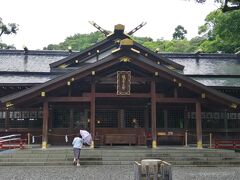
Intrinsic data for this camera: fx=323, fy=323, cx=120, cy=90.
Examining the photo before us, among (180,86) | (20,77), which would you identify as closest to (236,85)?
(180,86)

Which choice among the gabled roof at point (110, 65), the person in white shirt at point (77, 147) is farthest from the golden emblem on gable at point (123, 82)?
the person in white shirt at point (77, 147)

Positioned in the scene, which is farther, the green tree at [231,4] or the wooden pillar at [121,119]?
the wooden pillar at [121,119]

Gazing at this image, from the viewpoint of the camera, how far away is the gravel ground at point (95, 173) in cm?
1169

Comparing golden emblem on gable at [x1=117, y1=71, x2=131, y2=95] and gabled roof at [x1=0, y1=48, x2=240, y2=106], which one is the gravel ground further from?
golden emblem on gable at [x1=117, y1=71, x2=131, y2=95]

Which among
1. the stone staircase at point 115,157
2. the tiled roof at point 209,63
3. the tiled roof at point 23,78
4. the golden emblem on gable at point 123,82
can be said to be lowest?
the stone staircase at point 115,157

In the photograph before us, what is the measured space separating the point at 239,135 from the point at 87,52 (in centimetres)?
1201

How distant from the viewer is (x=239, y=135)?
863 inches

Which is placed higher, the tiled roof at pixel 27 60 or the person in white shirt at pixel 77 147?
the tiled roof at pixel 27 60

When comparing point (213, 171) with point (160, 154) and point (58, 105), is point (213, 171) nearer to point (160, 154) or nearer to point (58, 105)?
point (160, 154)

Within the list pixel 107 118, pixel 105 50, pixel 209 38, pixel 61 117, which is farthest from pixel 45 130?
pixel 209 38

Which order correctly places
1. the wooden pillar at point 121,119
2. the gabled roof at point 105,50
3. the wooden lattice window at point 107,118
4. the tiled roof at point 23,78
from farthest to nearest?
the gabled roof at point 105,50
the tiled roof at point 23,78
the wooden lattice window at point 107,118
the wooden pillar at point 121,119

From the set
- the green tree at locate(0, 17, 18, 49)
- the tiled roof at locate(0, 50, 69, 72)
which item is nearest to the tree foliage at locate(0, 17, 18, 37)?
the green tree at locate(0, 17, 18, 49)

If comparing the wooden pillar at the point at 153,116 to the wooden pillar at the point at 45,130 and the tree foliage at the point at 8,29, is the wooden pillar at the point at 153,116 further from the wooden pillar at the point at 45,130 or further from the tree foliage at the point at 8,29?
the tree foliage at the point at 8,29

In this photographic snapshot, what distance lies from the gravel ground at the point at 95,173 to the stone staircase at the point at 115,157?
94cm
